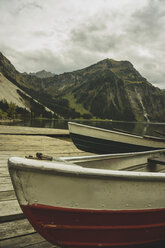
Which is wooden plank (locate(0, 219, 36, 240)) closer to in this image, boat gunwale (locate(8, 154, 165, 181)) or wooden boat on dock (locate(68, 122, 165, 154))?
boat gunwale (locate(8, 154, 165, 181))

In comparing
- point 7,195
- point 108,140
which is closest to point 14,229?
point 7,195

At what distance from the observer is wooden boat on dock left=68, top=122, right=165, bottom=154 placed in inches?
305

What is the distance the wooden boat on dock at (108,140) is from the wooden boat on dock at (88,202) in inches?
218

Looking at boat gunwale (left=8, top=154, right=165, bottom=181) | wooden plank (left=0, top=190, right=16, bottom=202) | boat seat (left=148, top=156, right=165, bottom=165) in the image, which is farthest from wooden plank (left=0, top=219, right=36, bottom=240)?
boat seat (left=148, top=156, right=165, bottom=165)

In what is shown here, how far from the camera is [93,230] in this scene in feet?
6.68

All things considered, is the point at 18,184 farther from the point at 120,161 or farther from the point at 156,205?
the point at 120,161

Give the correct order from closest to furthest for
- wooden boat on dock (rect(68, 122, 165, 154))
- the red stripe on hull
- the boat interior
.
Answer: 1. the red stripe on hull
2. the boat interior
3. wooden boat on dock (rect(68, 122, 165, 154))

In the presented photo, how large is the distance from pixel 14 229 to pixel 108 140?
19.2 feet

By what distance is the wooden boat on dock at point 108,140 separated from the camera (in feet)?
25.4

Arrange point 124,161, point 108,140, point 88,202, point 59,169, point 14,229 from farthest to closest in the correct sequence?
point 108,140 → point 124,161 → point 14,229 → point 88,202 → point 59,169

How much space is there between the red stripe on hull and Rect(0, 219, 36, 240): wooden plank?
73 centimetres

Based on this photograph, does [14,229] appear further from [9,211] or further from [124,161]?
[124,161]

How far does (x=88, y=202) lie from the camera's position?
190 cm

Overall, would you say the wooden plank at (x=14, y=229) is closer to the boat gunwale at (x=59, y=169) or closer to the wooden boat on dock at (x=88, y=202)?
the wooden boat on dock at (x=88, y=202)
